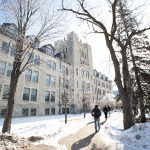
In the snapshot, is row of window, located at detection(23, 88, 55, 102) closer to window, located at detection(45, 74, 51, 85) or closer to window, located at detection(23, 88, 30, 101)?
window, located at detection(23, 88, 30, 101)

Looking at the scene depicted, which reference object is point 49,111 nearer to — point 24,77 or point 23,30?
point 24,77

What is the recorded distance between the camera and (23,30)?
11.4 m

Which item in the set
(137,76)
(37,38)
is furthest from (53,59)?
(37,38)

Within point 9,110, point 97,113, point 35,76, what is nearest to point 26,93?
point 35,76

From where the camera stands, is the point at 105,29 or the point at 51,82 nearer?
the point at 105,29

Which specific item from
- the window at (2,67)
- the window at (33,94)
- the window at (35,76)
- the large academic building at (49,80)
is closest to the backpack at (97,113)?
the large academic building at (49,80)

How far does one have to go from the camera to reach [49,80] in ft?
126

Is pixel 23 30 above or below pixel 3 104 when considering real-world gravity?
above

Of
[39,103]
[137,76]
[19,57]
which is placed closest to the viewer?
[19,57]

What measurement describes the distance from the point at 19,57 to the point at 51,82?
28.1m

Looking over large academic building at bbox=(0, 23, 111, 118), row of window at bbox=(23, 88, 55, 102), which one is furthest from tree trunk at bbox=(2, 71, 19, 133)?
row of window at bbox=(23, 88, 55, 102)

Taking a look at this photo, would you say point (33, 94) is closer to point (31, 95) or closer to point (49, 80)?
point (31, 95)

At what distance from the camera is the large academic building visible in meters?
28.7

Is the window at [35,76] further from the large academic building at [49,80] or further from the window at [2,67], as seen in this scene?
the window at [2,67]
